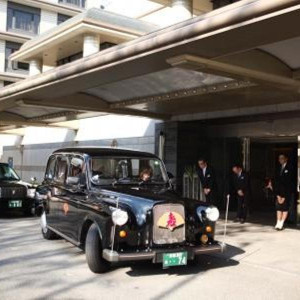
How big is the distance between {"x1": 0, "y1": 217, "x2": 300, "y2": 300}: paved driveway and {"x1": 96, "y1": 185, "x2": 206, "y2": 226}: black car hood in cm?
90

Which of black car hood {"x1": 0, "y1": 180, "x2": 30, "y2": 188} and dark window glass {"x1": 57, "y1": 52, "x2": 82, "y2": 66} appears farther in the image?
dark window glass {"x1": 57, "y1": 52, "x2": 82, "y2": 66}

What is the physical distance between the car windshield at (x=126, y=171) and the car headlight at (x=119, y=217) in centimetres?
143

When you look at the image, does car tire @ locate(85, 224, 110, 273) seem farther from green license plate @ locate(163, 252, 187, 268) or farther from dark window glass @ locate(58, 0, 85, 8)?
dark window glass @ locate(58, 0, 85, 8)

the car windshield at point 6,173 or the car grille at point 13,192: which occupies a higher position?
the car windshield at point 6,173

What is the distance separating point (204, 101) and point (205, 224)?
547 centimetres

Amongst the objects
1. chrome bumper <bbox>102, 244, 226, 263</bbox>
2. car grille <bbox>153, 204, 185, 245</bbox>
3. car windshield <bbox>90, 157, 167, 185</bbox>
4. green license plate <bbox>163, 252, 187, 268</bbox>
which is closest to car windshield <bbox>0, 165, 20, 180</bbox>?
car windshield <bbox>90, 157, 167, 185</bbox>

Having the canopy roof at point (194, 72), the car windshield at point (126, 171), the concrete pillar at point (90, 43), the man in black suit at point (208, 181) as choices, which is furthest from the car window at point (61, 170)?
the concrete pillar at point (90, 43)

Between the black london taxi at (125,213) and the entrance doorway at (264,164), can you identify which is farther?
the entrance doorway at (264,164)

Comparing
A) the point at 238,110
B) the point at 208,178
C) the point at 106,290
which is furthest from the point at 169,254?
the point at 238,110

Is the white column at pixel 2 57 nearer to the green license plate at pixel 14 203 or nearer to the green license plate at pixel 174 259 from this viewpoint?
the green license plate at pixel 14 203

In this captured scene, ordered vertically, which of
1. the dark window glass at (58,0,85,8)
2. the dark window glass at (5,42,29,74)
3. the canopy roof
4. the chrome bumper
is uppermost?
the dark window glass at (58,0,85,8)

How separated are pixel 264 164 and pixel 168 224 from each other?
8.76m

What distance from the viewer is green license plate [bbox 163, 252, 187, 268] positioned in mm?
6578

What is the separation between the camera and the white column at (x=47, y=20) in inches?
1845
